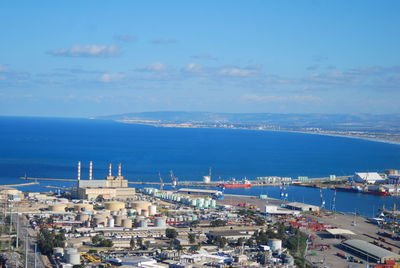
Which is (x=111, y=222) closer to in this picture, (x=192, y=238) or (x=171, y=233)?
(x=171, y=233)

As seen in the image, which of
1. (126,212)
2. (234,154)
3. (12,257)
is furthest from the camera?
(234,154)

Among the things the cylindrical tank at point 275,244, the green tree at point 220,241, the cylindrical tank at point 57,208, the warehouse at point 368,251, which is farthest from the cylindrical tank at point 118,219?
the warehouse at point 368,251

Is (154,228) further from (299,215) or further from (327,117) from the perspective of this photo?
(327,117)

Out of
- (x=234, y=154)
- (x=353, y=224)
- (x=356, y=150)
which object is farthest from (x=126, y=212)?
(x=356, y=150)

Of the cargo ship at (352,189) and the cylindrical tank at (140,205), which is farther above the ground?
the cylindrical tank at (140,205)

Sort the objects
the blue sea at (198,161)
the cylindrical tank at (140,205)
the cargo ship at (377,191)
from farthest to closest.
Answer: the blue sea at (198,161), the cargo ship at (377,191), the cylindrical tank at (140,205)

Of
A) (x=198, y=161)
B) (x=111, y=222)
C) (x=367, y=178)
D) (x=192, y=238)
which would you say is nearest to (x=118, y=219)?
(x=111, y=222)

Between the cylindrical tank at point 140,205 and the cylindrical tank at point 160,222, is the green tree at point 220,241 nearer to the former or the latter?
the cylindrical tank at point 160,222
